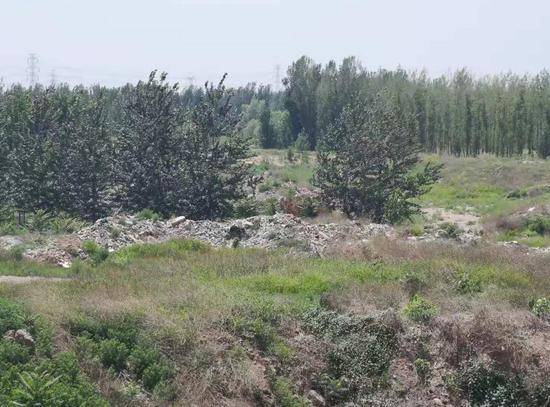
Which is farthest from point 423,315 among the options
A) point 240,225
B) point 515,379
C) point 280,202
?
point 280,202

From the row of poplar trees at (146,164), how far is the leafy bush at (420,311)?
1375 cm

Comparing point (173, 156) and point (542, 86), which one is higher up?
point (542, 86)

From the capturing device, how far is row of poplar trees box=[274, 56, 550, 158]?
156 ft

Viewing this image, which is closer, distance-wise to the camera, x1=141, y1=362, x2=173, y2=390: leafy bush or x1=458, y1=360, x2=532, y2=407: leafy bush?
x1=141, y1=362, x2=173, y2=390: leafy bush

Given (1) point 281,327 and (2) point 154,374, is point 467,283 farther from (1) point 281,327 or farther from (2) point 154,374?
(2) point 154,374

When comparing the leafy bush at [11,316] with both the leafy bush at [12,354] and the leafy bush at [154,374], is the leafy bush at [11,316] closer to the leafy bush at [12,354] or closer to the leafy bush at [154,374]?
the leafy bush at [12,354]

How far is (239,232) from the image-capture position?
18953 mm

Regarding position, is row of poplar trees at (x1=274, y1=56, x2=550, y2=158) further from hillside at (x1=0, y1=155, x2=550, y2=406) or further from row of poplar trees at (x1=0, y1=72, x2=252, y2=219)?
hillside at (x1=0, y1=155, x2=550, y2=406)

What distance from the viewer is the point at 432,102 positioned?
172ft

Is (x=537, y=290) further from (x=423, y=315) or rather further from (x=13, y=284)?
(x=13, y=284)

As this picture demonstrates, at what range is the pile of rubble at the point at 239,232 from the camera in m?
17.7

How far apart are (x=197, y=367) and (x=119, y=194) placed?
17.1 metres

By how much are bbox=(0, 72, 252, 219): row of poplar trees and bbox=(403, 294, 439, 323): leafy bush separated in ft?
45.1

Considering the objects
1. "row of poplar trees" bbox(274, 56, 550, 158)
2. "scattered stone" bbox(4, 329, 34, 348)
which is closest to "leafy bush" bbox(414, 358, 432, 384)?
"scattered stone" bbox(4, 329, 34, 348)
